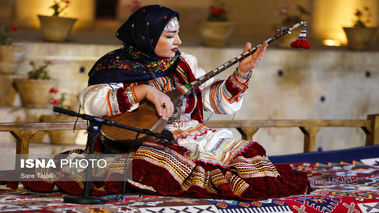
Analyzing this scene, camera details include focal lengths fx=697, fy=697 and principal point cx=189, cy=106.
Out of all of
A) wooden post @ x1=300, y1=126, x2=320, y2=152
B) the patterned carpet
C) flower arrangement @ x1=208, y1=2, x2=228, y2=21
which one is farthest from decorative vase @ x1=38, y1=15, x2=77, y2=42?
the patterned carpet

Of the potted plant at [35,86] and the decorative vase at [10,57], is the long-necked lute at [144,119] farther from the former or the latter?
the decorative vase at [10,57]

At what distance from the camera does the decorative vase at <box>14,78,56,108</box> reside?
9.03 m

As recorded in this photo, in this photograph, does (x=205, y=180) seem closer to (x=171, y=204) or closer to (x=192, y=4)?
(x=171, y=204)

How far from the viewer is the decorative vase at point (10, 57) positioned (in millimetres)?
9102

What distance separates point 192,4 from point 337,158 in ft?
23.8

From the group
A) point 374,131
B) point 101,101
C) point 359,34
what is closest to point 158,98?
point 101,101

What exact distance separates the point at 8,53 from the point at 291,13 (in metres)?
5.34

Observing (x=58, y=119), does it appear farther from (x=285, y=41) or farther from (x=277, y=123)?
(x=285, y=41)

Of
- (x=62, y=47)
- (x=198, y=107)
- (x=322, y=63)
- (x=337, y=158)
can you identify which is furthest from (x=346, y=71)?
(x=198, y=107)

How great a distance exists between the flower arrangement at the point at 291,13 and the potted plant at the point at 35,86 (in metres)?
3.88

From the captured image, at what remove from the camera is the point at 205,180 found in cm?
412

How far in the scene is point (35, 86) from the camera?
9023 mm

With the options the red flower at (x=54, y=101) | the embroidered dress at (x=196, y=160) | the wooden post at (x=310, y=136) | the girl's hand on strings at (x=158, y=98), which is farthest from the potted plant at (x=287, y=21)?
the girl's hand on strings at (x=158, y=98)

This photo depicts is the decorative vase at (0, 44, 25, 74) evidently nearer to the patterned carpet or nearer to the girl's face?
the patterned carpet
